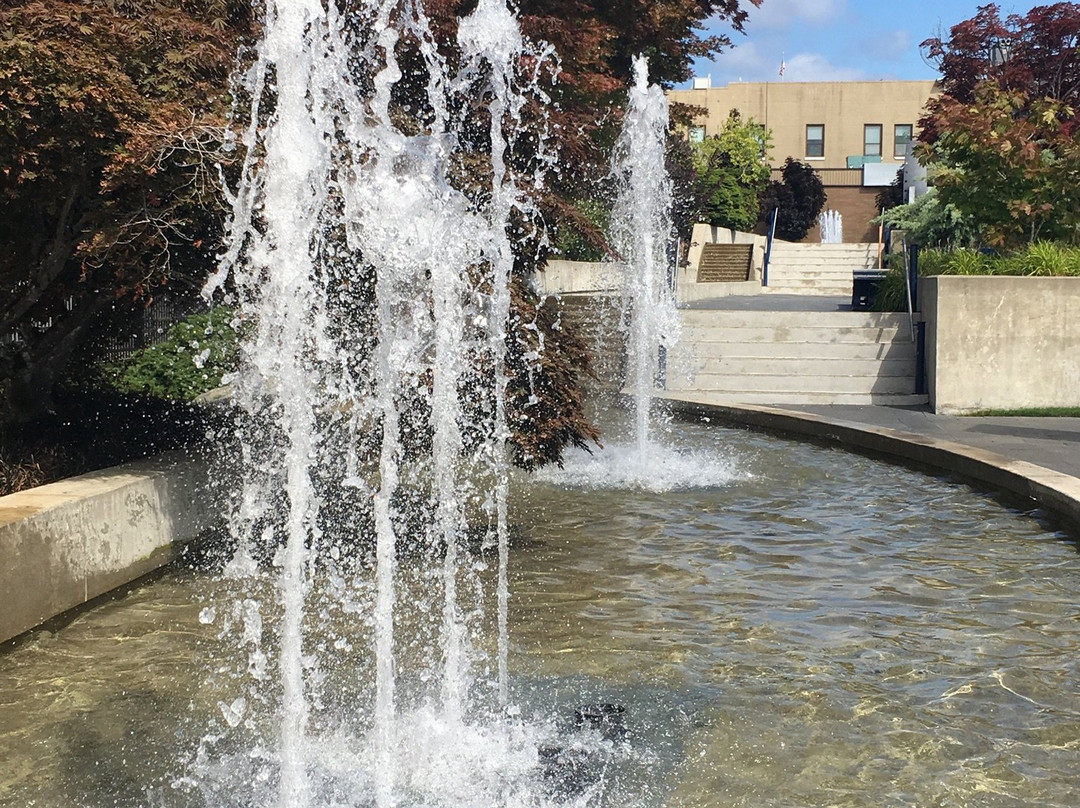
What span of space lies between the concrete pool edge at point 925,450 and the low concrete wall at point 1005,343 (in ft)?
7.91

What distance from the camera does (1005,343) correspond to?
14.1 m

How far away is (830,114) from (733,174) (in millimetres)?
14529

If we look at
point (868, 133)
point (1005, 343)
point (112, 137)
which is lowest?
point (1005, 343)

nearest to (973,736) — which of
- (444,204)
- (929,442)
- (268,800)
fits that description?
(268,800)

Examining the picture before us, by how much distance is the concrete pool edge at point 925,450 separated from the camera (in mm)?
8625

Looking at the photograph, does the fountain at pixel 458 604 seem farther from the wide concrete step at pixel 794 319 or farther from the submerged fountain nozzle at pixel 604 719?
the wide concrete step at pixel 794 319

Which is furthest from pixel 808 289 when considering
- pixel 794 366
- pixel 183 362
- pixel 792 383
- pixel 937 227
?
pixel 183 362

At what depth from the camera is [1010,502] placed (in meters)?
9.04

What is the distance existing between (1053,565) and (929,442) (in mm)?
3540

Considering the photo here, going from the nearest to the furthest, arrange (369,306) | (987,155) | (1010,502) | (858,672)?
(858,672) < (369,306) < (1010,502) < (987,155)

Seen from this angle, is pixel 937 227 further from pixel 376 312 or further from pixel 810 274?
pixel 376 312

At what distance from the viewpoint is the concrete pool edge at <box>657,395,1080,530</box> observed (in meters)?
8.62

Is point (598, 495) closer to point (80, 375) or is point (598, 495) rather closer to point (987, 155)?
point (80, 375)

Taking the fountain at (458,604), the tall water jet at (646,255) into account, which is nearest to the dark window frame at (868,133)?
the tall water jet at (646,255)
